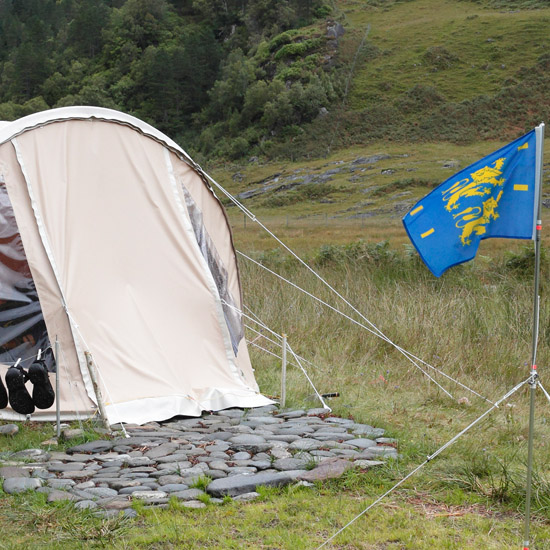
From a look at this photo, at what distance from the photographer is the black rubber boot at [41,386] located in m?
5.89

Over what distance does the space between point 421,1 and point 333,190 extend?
5288cm

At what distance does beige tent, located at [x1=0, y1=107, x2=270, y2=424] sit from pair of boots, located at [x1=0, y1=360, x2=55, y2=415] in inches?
12.3

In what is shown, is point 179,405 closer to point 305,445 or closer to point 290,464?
point 305,445

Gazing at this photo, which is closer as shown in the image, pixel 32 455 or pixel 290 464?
pixel 290 464

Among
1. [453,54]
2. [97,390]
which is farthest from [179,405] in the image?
[453,54]

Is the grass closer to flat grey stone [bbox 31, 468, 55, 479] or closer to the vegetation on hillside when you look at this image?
the vegetation on hillside

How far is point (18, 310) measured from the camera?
6.40 meters

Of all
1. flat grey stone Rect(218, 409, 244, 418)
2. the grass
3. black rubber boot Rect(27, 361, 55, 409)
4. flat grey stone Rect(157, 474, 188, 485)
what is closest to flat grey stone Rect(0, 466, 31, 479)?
flat grey stone Rect(157, 474, 188, 485)

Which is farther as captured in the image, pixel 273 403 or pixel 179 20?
pixel 179 20

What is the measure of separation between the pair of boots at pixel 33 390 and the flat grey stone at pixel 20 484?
127 centimetres

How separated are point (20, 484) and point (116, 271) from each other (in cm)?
271

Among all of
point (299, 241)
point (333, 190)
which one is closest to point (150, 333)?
point (299, 241)

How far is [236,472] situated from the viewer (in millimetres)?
4895

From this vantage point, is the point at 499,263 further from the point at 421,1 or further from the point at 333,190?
the point at 421,1
